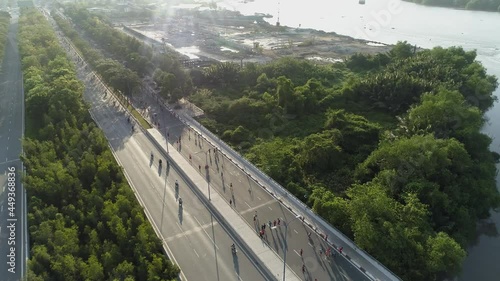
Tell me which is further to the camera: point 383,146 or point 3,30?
point 3,30

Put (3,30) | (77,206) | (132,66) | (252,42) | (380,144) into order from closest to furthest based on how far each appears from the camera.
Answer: (77,206)
(380,144)
(132,66)
(3,30)
(252,42)

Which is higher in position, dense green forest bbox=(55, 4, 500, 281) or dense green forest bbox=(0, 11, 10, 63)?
dense green forest bbox=(0, 11, 10, 63)

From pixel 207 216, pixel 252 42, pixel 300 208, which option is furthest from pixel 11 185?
pixel 252 42

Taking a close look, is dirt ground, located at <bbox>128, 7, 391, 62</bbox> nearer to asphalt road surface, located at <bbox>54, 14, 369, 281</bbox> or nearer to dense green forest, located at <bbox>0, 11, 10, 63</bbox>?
dense green forest, located at <bbox>0, 11, 10, 63</bbox>

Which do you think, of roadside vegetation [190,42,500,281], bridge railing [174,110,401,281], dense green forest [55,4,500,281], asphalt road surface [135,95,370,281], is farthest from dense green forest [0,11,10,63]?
bridge railing [174,110,401,281]

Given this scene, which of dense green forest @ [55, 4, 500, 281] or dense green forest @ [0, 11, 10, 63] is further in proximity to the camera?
dense green forest @ [0, 11, 10, 63]

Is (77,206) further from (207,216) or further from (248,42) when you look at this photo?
(248,42)

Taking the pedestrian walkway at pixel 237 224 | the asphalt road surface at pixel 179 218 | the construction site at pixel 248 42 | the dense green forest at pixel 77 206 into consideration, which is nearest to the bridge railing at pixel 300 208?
the pedestrian walkway at pixel 237 224
